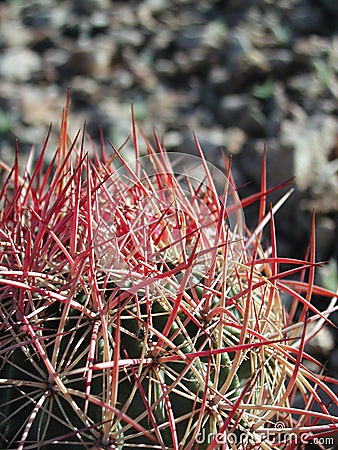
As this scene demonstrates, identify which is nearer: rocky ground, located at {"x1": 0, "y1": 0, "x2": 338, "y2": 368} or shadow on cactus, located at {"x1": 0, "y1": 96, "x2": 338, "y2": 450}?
shadow on cactus, located at {"x1": 0, "y1": 96, "x2": 338, "y2": 450}

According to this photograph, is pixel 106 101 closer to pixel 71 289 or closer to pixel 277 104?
pixel 277 104

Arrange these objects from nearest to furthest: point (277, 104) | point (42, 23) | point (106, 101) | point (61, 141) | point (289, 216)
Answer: point (61, 141) < point (289, 216) < point (277, 104) < point (106, 101) < point (42, 23)

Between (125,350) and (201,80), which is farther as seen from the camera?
(201,80)

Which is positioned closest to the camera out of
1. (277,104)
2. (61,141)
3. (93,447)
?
(93,447)

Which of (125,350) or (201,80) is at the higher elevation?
(125,350)

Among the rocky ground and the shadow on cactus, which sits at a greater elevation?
the shadow on cactus

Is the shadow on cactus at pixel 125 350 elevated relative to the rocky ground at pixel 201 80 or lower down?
elevated

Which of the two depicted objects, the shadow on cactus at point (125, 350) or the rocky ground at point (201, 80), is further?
the rocky ground at point (201, 80)

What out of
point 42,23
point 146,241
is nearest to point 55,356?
point 146,241
